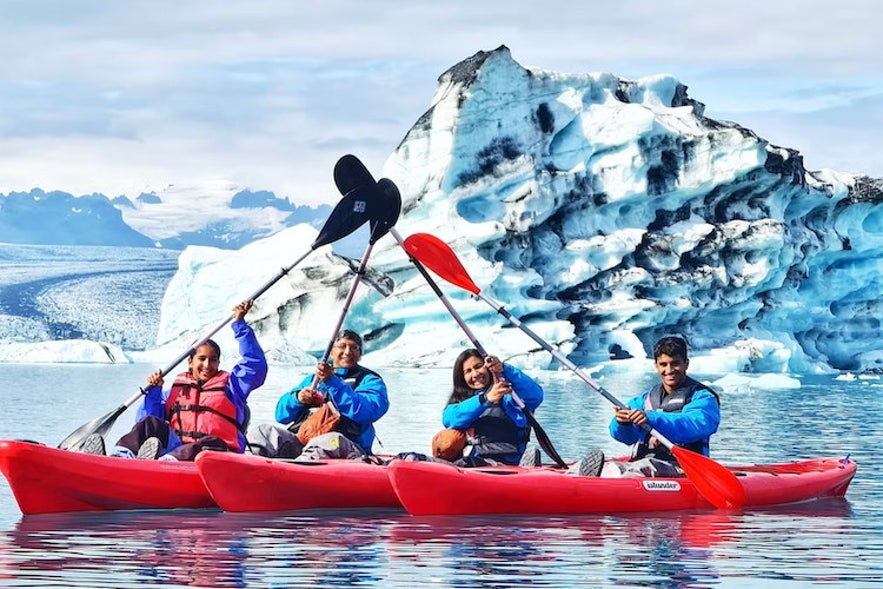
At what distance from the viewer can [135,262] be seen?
4811 inches

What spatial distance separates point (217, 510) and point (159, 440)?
54cm

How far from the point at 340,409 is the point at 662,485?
201cm

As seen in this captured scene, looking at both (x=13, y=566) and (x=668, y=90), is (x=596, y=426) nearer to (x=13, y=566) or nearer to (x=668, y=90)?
(x=13, y=566)

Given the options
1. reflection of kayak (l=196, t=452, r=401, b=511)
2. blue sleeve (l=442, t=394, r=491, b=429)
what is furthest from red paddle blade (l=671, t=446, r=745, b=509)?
reflection of kayak (l=196, t=452, r=401, b=511)

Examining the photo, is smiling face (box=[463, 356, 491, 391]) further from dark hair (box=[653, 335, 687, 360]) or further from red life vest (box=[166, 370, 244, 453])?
red life vest (box=[166, 370, 244, 453])

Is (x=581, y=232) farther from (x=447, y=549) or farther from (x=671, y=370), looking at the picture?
(x=447, y=549)

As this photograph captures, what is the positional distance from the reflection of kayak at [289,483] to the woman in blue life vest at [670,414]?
4.69ft

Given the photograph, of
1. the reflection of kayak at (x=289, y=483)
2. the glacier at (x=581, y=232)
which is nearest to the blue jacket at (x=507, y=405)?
the reflection of kayak at (x=289, y=483)

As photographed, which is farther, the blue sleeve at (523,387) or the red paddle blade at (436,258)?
the red paddle blade at (436,258)

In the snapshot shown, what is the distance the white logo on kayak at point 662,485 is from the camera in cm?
838

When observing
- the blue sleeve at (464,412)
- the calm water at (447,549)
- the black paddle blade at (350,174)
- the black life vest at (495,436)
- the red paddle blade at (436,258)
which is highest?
the black paddle blade at (350,174)

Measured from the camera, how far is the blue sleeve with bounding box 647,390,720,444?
26.8ft

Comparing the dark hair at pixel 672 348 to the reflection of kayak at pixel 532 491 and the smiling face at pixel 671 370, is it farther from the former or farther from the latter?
the reflection of kayak at pixel 532 491

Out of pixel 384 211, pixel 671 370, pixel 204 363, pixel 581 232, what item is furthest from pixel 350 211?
pixel 581 232
